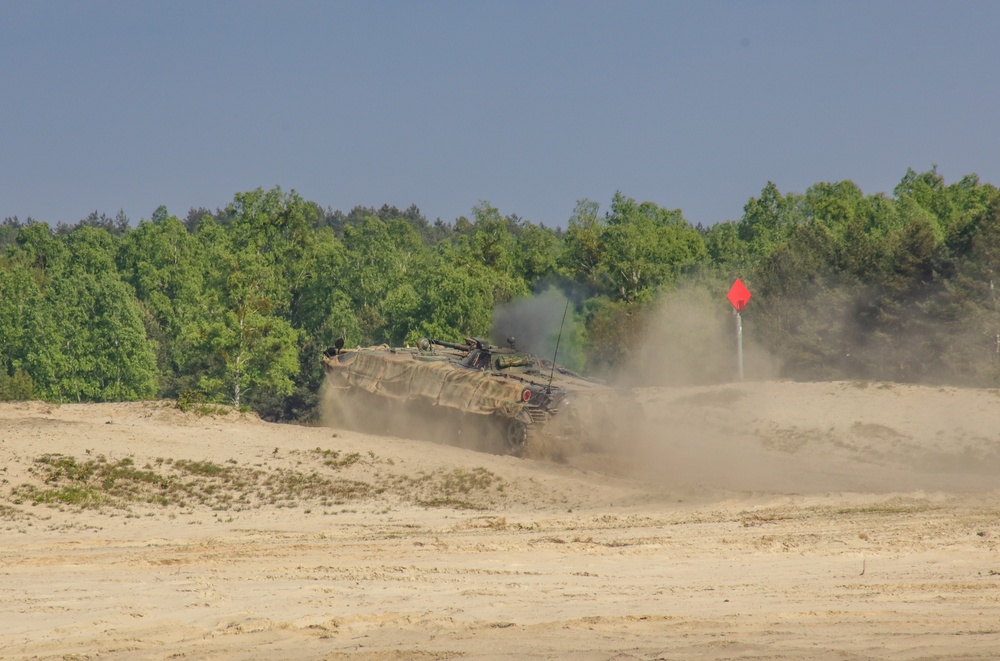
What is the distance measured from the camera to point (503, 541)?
13.0 meters

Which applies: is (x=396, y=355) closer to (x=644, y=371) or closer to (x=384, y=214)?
(x=644, y=371)

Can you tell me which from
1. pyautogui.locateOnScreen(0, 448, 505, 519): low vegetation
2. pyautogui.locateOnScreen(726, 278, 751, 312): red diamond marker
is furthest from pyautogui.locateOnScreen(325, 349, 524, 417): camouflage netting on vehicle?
pyautogui.locateOnScreen(726, 278, 751, 312): red diamond marker

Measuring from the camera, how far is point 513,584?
10641 mm

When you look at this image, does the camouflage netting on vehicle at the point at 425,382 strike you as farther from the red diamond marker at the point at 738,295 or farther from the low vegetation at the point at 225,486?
the red diamond marker at the point at 738,295

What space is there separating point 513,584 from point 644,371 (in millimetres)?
28313

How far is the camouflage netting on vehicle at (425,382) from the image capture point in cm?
2305

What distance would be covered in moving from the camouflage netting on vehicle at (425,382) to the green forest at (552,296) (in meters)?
3.60

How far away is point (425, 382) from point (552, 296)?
20.4m

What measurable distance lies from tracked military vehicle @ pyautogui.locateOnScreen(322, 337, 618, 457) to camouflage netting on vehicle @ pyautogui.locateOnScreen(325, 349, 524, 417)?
0.07 ft

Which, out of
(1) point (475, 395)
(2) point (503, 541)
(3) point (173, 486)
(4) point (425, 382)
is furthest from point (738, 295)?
(2) point (503, 541)

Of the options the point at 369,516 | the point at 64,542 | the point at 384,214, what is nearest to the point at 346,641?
the point at 64,542

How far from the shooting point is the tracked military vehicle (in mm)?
22125

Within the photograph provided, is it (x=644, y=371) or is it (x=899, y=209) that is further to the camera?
(x=899, y=209)

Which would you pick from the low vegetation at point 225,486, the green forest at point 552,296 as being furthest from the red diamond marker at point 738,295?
the low vegetation at point 225,486
